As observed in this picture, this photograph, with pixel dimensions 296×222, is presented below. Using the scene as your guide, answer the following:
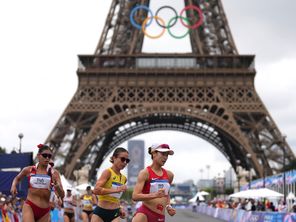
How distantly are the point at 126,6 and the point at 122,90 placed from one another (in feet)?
29.5

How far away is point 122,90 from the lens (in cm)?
5878

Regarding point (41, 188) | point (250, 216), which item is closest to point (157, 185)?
point (41, 188)

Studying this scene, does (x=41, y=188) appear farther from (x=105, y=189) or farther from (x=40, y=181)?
(x=105, y=189)

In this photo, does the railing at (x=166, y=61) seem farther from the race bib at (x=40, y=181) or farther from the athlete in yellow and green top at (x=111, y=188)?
the race bib at (x=40, y=181)

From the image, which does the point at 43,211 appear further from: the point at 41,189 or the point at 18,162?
the point at 18,162

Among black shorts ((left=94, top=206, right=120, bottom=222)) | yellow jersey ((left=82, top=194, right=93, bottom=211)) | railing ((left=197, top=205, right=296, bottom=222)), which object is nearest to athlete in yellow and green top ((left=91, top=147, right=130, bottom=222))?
black shorts ((left=94, top=206, right=120, bottom=222))

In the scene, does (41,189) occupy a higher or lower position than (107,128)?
lower

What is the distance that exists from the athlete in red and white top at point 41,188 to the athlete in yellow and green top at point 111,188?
2.30 ft

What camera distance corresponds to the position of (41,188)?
34.8 ft

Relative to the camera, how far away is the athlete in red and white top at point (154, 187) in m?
9.45

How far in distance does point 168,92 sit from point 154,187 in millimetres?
50033

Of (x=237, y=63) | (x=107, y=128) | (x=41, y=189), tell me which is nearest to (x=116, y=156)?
(x=41, y=189)

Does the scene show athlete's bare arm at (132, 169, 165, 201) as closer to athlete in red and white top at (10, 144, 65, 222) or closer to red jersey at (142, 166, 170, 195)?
red jersey at (142, 166, 170, 195)

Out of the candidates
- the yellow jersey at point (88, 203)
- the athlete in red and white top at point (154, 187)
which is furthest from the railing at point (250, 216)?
the athlete in red and white top at point (154, 187)
